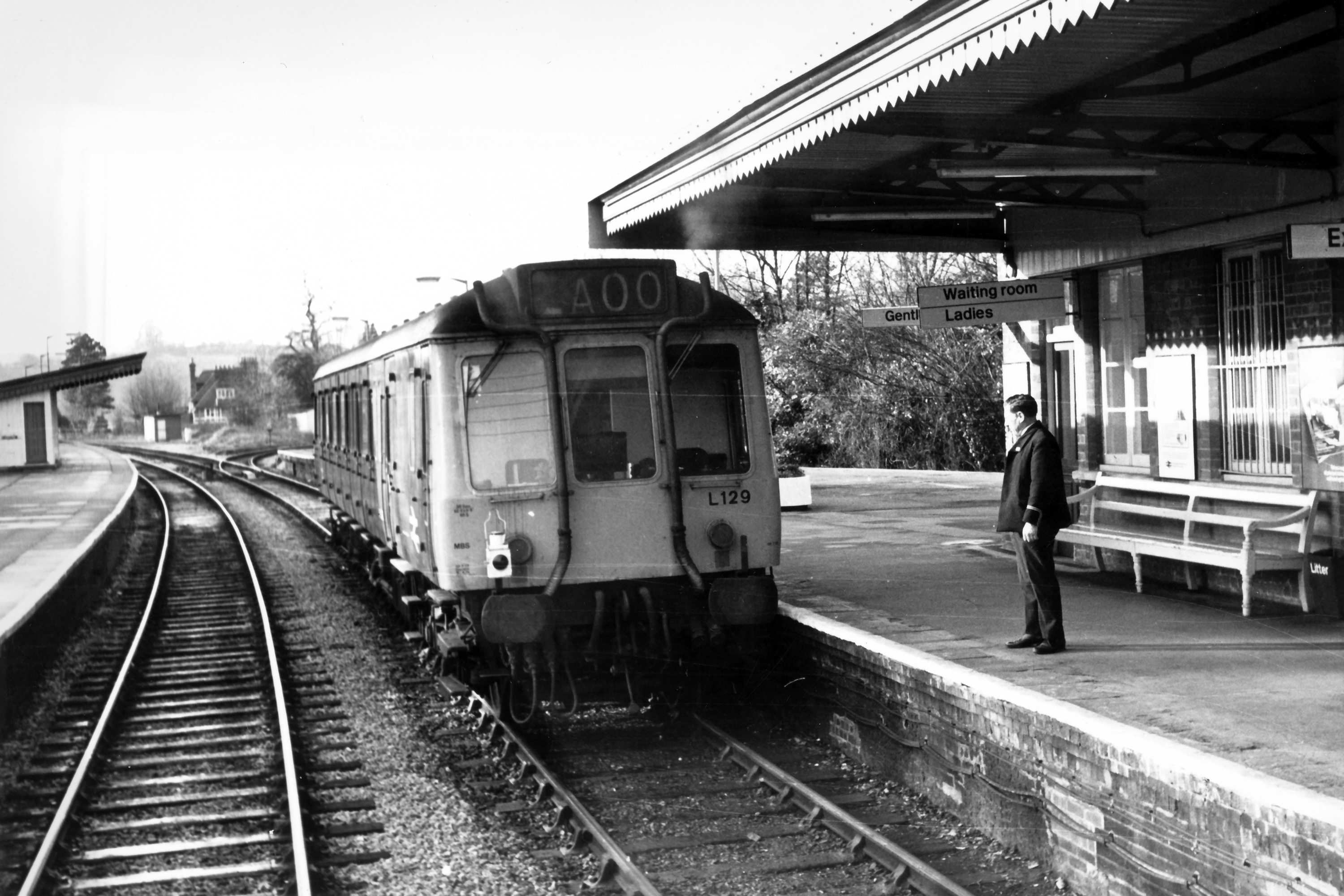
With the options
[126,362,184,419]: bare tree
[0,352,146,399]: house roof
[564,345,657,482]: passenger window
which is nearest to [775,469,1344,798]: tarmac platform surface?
[564,345,657,482]: passenger window

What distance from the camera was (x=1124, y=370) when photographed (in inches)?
431

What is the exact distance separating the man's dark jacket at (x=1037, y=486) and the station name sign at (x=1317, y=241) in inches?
63.6

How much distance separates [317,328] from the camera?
4425 cm

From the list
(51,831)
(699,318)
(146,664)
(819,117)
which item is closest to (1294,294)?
(819,117)

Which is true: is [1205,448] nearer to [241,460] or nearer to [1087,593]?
[1087,593]

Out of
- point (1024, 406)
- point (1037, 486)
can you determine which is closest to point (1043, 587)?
point (1037, 486)

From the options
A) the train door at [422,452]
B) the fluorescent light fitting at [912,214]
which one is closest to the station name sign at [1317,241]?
the fluorescent light fitting at [912,214]

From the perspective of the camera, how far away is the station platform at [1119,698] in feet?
15.4

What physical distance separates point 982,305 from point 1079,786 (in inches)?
207

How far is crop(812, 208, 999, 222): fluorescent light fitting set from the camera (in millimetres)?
11477

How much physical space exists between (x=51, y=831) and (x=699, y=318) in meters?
4.55

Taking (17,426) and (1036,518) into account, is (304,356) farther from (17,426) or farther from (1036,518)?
(1036,518)

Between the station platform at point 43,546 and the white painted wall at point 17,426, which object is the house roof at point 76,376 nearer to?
the white painted wall at point 17,426

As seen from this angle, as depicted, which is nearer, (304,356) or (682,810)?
(682,810)
